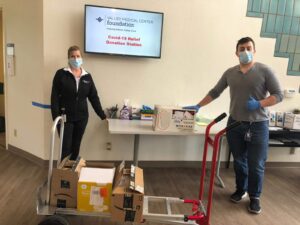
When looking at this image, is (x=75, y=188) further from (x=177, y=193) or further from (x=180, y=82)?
(x=180, y=82)

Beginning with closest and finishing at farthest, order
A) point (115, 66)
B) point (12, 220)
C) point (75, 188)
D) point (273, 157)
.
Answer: point (75, 188)
point (12, 220)
point (115, 66)
point (273, 157)

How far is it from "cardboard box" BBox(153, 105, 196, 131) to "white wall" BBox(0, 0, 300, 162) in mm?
807

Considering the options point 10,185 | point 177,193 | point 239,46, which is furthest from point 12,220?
point 239,46

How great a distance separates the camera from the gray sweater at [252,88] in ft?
8.16

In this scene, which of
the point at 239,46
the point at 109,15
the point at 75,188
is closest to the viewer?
the point at 75,188

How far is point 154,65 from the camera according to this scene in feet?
11.5

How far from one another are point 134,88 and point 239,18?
1.66 m

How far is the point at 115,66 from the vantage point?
3.41 meters

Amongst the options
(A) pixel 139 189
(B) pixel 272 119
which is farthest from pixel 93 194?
(B) pixel 272 119

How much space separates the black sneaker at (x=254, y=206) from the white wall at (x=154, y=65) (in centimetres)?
123

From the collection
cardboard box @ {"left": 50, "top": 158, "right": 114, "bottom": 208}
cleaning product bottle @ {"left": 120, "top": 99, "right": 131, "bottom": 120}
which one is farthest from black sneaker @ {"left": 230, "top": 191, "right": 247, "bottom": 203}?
cardboard box @ {"left": 50, "top": 158, "right": 114, "bottom": 208}

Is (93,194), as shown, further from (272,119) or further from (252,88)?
(272,119)

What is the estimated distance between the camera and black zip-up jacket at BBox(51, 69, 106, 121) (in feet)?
9.17

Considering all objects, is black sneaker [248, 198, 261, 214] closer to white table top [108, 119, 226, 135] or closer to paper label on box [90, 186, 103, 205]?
white table top [108, 119, 226, 135]
